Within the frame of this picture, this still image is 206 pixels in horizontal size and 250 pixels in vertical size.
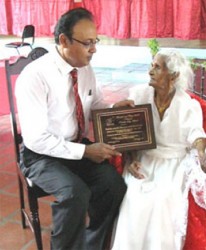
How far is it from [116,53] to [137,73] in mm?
1494

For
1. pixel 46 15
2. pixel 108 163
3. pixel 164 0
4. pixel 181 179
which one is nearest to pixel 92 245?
pixel 108 163

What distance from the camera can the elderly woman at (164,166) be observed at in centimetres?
162

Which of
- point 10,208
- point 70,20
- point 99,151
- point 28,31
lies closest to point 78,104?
point 99,151

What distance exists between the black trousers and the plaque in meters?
0.16

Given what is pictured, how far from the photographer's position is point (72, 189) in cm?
155

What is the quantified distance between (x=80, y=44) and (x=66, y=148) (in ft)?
1.60

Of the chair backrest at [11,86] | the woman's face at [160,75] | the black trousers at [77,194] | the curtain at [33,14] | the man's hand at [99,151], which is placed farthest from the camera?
the curtain at [33,14]

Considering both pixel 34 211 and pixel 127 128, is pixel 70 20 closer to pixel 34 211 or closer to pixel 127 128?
pixel 127 128

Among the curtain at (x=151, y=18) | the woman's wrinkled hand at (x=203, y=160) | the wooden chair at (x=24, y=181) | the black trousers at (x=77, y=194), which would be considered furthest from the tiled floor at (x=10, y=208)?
the curtain at (x=151, y=18)

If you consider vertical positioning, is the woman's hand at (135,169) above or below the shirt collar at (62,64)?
below

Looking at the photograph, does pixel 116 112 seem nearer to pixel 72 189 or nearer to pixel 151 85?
pixel 151 85

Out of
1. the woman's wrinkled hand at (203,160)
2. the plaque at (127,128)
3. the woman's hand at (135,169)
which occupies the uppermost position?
the plaque at (127,128)

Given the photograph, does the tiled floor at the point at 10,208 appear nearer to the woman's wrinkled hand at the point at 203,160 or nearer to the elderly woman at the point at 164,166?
the elderly woman at the point at 164,166

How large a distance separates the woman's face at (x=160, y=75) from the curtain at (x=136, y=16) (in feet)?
16.4
